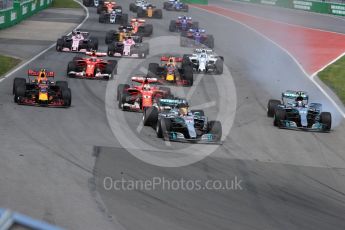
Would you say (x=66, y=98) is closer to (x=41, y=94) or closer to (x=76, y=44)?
(x=41, y=94)

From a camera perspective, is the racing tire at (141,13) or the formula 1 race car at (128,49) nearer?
the formula 1 race car at (128,49)

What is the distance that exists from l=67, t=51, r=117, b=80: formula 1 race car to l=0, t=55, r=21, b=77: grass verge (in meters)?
2.88

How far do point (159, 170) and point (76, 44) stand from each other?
20584mm

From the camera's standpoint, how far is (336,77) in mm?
35188

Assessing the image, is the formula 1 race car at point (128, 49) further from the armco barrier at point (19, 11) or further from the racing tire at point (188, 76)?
the armco barrier at point (19, 11)

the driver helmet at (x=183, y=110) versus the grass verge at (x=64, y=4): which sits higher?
the driver helmet at (x=183, y=110)

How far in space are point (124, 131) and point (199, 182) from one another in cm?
510

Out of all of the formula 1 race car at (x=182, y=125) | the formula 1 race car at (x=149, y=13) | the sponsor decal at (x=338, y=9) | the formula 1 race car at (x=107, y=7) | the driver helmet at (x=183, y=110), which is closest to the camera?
the formula 1 race car at (x=182, y=125)

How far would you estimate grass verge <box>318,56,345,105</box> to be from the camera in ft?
104

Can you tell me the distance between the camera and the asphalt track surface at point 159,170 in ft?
46.1

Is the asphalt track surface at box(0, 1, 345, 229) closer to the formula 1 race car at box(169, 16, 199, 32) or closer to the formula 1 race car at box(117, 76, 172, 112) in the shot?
the formula 1 race car at box(117, 76, 172, 112)

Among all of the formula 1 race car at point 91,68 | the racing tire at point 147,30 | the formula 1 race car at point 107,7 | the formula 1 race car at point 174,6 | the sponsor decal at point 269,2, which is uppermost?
the formula 1 race car at point 91,68

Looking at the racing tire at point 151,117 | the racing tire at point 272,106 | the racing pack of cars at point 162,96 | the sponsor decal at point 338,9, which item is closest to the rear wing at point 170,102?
the racing pack of cars at point 162,96

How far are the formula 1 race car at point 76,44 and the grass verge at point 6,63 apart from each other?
328 cm
